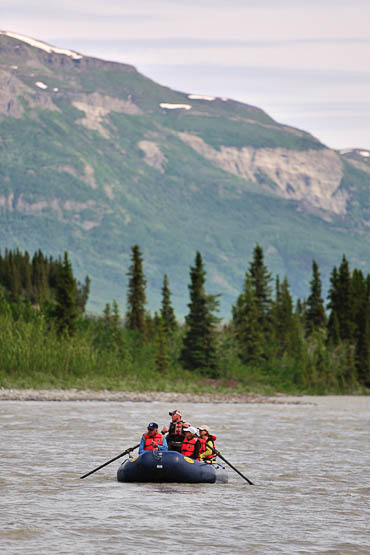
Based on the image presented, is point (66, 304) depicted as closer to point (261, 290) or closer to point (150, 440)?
point (261, 290)

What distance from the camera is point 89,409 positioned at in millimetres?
69312

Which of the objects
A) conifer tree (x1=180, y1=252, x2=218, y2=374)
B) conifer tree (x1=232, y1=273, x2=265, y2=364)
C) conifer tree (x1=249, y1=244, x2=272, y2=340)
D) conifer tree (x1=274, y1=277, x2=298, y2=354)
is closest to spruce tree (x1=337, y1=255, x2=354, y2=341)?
conifer tree (x1=274, y1=277, x2=298, y2=354)

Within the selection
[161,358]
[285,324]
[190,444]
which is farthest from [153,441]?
[285,324]

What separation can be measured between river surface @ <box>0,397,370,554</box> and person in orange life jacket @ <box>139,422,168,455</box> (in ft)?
4.40

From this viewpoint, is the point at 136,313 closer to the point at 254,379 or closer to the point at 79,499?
the point at 254,379

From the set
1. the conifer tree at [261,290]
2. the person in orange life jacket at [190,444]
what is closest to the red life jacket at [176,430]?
the person in orange life jacket at [190,444]

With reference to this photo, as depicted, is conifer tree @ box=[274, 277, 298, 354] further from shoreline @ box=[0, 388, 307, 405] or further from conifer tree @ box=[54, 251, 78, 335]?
conifer tree @ box=[54, 251, 78, 335]

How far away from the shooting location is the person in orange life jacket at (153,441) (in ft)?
114

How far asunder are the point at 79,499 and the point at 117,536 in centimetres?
554

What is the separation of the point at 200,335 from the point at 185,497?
66.0 m

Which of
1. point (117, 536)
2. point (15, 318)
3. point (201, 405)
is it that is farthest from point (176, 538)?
point (15, 318)

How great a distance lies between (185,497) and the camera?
3378 cm

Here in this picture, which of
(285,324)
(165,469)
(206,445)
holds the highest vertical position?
(285,324)

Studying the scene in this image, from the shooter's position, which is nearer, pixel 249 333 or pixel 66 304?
pixel 66 304
